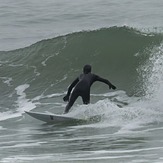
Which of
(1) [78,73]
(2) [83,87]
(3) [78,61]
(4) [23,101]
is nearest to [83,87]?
(2) [83,87]

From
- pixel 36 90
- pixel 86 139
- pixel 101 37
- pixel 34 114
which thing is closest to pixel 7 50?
pixel 101 37

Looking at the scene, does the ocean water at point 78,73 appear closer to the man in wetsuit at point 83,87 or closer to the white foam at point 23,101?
the white foam at point 23,101

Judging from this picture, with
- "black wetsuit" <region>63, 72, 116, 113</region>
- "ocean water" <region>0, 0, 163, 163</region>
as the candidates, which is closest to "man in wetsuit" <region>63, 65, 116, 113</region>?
"black wetsuit" <region>63, 72, 116, 113</region>

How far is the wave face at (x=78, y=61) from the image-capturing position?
55.4ft

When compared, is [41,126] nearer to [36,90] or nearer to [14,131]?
[14,131]

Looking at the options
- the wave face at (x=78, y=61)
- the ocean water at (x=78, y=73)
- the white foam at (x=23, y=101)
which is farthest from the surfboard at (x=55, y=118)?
the wave face at (x=78, y=61)

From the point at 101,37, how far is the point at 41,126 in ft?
29.1

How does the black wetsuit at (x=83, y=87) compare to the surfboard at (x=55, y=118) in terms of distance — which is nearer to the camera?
the surfboard at (x=55, y=118)

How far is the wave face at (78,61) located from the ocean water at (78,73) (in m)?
0.03

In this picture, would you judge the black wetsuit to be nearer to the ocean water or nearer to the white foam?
the ocean water

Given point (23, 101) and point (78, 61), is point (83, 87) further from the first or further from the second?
point (78, 61)

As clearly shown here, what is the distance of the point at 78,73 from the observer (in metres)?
18.0

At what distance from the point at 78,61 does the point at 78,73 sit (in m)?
1.00

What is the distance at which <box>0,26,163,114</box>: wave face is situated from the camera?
16.9 meters
